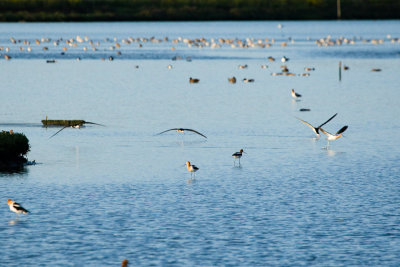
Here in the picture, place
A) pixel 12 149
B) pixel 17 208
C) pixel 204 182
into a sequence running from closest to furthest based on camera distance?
pixel 17 208 < pixel 204 182 < pixel 12 149

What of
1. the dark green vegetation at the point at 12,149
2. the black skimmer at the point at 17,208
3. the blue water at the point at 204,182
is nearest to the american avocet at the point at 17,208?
the black skimmer at the point at 17,208

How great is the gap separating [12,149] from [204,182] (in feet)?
28.6

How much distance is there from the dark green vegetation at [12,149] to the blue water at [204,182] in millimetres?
821

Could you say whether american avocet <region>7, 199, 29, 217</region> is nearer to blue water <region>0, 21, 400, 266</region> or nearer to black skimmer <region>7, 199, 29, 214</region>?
black skimmer <region>7, 199, 29, 214</region>

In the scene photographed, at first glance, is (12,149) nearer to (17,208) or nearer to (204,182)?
(204,182)

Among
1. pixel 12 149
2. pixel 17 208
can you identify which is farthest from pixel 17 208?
pixel 12 149

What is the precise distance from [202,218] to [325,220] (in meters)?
3.81

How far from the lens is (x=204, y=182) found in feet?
105

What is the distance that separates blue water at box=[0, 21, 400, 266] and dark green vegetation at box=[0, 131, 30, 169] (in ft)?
2.70

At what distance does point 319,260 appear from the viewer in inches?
848

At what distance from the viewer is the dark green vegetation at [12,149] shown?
34406mm

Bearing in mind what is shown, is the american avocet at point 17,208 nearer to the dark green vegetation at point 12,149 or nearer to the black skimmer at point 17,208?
the black skimmer at point 17,208

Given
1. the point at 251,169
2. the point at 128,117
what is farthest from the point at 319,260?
the point at 128,117

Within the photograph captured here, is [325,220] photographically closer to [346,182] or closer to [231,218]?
[231,218]
